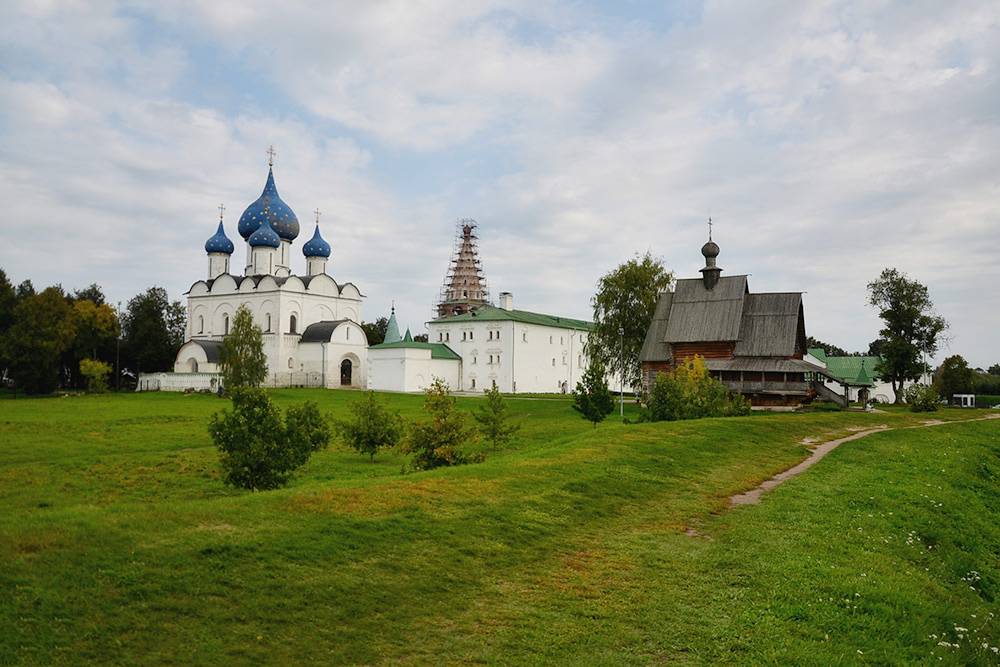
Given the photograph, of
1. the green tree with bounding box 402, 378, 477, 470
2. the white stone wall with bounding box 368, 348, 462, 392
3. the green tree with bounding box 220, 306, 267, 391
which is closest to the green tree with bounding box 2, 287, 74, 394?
the green tree with bounding box 220, 306, 267, 391

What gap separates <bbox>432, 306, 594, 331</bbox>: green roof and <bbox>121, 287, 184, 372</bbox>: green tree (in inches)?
919

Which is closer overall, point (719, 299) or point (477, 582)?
point (477, 582)

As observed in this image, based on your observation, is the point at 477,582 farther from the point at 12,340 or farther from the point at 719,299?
the point at 12,340

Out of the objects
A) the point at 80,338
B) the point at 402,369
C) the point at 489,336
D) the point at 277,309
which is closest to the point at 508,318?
the point at 489,336

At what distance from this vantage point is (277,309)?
63000mm

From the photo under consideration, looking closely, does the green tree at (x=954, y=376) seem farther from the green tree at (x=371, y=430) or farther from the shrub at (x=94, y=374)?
the shrub at (x=94, y=374)

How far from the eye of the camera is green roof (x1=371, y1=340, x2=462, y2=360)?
60531 millimetres

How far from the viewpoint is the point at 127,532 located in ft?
24.3

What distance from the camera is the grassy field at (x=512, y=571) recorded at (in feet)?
20.2

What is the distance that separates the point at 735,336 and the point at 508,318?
2599 centimetres

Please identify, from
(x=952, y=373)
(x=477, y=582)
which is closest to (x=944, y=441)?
(x=477, y=582)

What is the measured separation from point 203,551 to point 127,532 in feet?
2.58

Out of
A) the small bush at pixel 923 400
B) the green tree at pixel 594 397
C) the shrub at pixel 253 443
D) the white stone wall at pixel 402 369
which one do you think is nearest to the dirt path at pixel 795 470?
the green tree at pixel 594 397

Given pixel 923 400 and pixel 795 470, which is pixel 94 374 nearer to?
pixel 795 470
